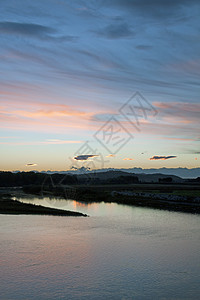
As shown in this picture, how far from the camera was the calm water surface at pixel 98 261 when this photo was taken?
15586 millimetres

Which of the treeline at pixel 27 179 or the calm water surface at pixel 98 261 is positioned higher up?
the treeline at pixel 27 179

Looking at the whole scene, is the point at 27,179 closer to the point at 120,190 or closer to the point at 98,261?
the point at 120,190

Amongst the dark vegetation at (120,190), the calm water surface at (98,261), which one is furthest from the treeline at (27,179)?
the calm water surface at (98,261)

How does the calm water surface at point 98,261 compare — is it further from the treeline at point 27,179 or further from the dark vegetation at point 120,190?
the treeline at point 27,179

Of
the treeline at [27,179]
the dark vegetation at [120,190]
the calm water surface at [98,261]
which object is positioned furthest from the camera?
the treeline at [27,179]

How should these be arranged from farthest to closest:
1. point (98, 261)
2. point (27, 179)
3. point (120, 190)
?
1. point (27, 179)
2. point (120, 190)
3. point (98, 261)

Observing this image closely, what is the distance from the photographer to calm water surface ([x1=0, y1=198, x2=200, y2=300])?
1559cm

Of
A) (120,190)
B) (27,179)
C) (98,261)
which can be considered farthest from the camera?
(27,179)

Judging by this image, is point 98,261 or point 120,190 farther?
point 120,190

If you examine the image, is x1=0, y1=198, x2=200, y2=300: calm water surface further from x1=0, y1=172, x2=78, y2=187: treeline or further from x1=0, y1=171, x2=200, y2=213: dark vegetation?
x1=0, y1=172, x2=78, y2=187: treeline

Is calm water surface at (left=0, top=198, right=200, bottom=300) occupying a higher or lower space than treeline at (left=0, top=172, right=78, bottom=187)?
lower

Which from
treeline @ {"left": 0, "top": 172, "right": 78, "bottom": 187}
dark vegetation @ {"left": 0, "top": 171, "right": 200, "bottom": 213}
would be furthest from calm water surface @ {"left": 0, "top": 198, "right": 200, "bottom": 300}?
treeline @ {"left": 0, "top": 172, "right": 78, "bottom": 187}

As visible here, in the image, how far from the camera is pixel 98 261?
20297 millimetres

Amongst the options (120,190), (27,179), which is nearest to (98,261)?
(120,190)
